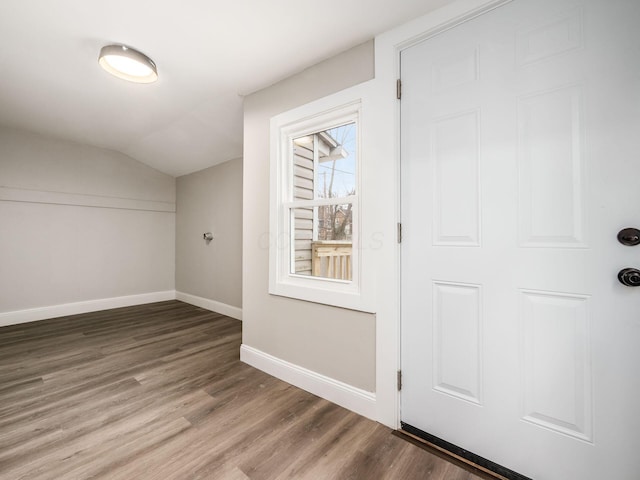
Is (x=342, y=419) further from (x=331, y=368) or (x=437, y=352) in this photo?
(x=437, y=352)

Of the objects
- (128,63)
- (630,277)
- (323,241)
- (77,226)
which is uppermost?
(128,63)

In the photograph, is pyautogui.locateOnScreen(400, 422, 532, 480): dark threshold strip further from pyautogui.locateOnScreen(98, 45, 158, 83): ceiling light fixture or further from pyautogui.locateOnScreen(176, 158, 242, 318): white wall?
pyautogui.locateOnScreen(98, 45, 158, 83): ceiling light fixture

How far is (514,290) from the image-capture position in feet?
4.28

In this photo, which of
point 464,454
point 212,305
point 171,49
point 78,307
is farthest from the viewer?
point 212,305

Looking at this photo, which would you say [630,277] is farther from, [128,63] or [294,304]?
[128,63]

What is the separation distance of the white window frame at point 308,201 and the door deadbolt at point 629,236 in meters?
1.14

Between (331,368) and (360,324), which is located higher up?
(360,324)

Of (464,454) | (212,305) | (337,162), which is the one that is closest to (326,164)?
(337,162)

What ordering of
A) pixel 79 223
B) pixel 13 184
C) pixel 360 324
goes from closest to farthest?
pixel 360 324 < pixel 13 184 < pixel 79 223

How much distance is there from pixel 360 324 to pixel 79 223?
14.3 ft

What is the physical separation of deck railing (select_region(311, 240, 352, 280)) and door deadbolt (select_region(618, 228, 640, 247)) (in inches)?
50.1

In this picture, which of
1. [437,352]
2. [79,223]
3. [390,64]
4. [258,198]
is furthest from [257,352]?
[79,223]

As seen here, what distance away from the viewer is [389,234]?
1.66m

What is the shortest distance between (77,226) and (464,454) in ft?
16.6
